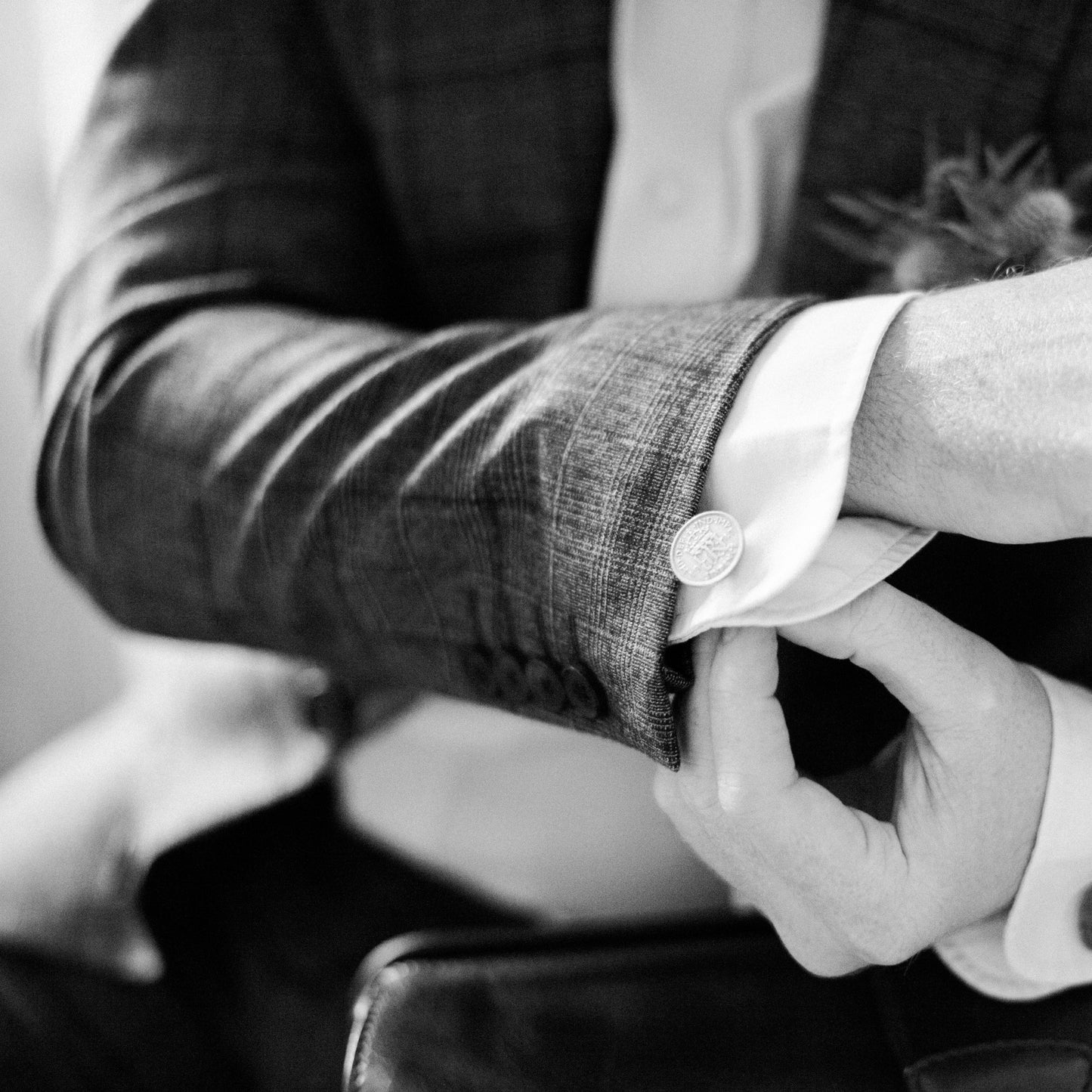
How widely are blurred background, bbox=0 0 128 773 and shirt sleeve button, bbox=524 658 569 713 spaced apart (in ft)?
2.84

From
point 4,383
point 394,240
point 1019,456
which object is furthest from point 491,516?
point 4,383

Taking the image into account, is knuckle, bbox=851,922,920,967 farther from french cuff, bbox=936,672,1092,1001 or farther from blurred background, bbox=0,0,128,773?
blurred background, bbox=0,0,128,773

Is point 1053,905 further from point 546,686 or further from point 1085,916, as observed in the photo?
point 546,686

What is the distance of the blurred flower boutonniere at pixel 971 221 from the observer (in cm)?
54

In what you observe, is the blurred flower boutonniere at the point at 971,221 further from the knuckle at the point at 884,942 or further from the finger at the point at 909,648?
the knuckle at the point at 884,942

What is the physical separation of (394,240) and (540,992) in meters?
0.57

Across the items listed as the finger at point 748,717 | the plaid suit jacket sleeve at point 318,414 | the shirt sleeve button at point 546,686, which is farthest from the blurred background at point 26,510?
the finger at point 748,717

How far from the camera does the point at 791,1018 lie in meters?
0.54

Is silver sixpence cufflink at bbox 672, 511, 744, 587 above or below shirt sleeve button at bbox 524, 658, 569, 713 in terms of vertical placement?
above

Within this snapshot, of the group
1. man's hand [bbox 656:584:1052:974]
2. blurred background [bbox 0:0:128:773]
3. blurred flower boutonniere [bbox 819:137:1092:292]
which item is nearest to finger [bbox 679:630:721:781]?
man's hand [bbox 656:584:1052:974]

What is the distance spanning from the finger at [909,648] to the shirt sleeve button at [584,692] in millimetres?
89

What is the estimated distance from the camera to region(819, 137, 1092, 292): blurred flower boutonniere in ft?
1.78

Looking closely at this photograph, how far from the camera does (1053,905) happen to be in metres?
0.47

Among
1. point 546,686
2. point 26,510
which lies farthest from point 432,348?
point 26,510
